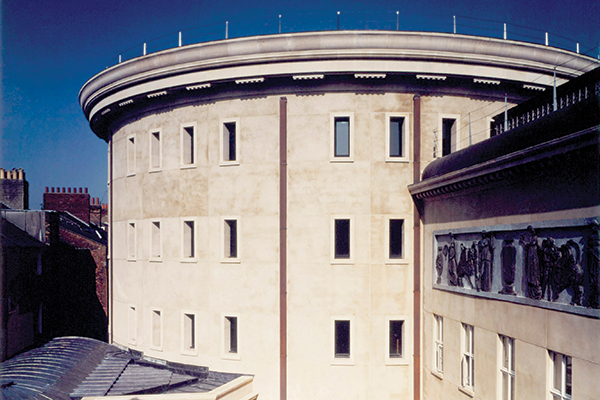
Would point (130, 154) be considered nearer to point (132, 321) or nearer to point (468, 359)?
point (132, 321)

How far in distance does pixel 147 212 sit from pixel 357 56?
41.1 ft

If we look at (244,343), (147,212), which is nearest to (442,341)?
(244,343)

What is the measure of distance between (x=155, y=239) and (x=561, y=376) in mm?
17536

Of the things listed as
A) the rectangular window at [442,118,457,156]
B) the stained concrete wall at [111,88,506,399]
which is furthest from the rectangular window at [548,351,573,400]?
the rectangular window at [442,118,457,156]

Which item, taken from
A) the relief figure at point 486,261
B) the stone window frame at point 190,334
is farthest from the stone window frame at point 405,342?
the stone window frame at point 190,334

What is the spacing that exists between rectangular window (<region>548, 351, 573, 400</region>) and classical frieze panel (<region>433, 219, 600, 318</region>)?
1.31 m

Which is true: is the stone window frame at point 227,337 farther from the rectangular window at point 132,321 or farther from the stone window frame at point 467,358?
the stone window frame at point 467,358

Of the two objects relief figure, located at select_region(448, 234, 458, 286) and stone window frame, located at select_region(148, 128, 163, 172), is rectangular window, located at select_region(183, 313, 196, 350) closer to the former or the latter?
stone window frame, located at select_region(148, 128, 163, 172)

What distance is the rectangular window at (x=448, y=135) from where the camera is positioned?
18641mm

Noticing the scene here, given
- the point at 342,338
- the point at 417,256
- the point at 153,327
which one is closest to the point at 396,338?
the point at 342,338

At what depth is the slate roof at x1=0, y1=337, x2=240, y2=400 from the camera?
16.9 meters

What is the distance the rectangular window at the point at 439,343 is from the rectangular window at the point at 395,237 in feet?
9.90

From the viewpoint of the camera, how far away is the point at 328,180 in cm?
1817

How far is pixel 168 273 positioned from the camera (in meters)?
20.6
